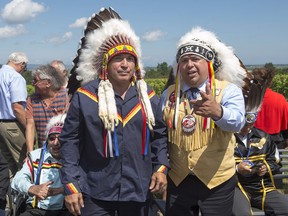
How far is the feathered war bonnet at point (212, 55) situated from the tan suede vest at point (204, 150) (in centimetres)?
5

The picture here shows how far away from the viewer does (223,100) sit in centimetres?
257

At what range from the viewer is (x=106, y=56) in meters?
2.47

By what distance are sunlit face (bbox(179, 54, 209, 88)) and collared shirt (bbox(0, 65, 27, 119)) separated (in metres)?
3.03

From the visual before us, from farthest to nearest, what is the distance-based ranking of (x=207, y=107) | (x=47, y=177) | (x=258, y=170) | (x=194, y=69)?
(x=258, y=170)
(x=47, y=177)
(x=194, y=69)
(x=207, y=107)

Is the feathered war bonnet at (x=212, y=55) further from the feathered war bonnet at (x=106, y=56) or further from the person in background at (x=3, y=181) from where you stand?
the person in background at (x=3, y=181)

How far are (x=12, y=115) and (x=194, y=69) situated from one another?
3.29 m

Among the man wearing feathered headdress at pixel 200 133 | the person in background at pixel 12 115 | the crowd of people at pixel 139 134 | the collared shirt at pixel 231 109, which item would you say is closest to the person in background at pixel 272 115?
the crowd of people at pixel 139 134

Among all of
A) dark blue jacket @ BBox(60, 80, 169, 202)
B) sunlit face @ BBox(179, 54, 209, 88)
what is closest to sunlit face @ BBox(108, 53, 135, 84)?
dark blue jacket @ BBox(60, 80, 169, 202)

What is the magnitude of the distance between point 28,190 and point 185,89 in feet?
4.76

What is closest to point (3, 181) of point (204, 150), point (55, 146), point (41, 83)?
point (55, 146)

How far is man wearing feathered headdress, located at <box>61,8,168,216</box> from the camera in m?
2.37

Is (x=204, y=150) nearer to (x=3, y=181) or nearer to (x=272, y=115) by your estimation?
(x=3, y=181)

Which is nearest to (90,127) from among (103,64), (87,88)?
(87,88)

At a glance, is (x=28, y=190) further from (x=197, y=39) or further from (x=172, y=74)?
(x=197, y=39)
